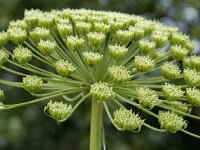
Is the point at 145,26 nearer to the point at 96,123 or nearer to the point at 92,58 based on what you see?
A: the point at 92,58

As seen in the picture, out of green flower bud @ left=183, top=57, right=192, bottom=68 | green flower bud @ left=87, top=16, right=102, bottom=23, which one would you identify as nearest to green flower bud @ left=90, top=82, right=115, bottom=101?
green flower bud @ left=87, top=16, right=102, bottom=23

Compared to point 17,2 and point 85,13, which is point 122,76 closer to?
point 85,13

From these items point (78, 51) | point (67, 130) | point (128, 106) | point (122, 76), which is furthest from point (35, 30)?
point (67, 130)

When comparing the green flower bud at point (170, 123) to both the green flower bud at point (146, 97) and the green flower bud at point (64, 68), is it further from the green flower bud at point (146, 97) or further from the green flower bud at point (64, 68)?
the green flower bud at point (64, 68)

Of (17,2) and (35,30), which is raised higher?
(17,2)

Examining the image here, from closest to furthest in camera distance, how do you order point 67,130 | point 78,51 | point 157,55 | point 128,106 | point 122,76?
point 122,76, point 78,51, point 157,55, point 128,106, point 67,130

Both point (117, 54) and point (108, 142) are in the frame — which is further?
point (108, 142)
